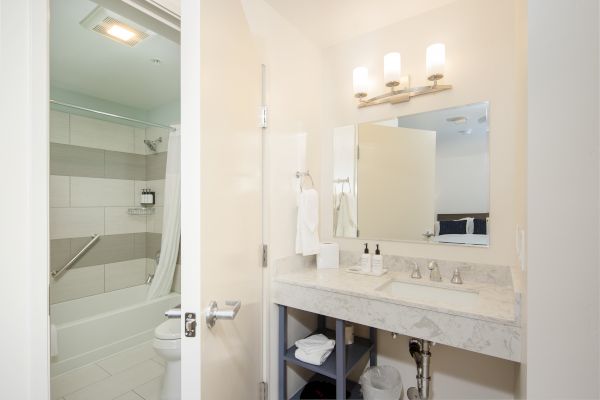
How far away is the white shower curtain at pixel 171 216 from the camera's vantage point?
2.40 meters

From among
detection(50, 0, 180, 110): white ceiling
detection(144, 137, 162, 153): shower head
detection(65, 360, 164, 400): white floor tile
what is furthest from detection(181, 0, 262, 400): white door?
detection(144, 137, 162, 153): shower head

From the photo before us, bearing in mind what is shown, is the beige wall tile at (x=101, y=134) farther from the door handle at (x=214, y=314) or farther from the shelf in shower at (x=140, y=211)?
the door handle at (x=214, y=314)

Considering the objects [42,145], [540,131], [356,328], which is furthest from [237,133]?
[356,328]

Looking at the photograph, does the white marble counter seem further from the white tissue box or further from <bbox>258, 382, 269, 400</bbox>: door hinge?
<bbox>258, 382, 269, 400</bbox>: door hinge

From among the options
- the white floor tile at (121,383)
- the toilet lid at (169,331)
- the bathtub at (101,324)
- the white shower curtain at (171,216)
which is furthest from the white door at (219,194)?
the bathtub at (101,324)

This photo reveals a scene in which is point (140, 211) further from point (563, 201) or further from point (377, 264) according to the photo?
point (563, 201)

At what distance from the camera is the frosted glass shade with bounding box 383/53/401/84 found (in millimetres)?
1610

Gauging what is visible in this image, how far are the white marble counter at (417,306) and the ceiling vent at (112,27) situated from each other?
1.73m

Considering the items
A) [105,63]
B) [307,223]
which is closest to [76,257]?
[105,63]

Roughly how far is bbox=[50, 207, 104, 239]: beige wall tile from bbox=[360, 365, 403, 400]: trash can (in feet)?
8.73

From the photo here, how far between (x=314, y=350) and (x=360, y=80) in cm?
165

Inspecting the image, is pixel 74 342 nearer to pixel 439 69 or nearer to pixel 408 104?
pixel 408 104

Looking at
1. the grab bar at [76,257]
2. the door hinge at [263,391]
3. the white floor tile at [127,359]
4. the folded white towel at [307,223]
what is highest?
the folded white towel at [307,223]

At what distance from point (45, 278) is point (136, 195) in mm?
2321
